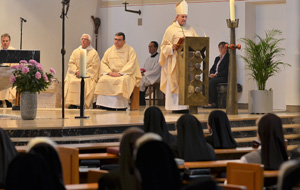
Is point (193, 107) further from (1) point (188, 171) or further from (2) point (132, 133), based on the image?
(2) point (132, 133)

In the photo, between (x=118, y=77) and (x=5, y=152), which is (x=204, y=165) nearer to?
(x=5, y=152)

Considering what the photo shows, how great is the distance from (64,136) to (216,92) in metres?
5.71

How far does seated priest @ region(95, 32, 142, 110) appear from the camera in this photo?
41.1ft

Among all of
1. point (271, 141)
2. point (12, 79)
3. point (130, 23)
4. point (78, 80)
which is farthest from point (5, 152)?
point (130, 23)

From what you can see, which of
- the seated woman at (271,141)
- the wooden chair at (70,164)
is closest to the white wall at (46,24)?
the wooden chair at (70,164)

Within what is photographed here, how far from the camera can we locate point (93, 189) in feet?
15.0

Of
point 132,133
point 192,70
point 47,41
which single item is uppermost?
point 47,41

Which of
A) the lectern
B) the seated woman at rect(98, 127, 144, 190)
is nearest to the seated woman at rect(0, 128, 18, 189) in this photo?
the seated woman at rect(98, 127, 144, 190)

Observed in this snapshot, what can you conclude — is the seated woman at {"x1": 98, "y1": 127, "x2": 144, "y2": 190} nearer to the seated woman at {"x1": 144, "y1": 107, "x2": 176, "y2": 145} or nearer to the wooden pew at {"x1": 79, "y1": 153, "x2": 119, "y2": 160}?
the wooden pew at {"x1": 79, "y1": 153, "x2": 119, "y2": 160}

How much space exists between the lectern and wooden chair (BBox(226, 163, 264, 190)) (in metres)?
5.78

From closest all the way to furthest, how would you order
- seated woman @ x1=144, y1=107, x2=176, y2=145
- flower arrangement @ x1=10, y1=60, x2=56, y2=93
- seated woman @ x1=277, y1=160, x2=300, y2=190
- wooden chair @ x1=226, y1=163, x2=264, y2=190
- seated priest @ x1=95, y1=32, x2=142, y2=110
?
seated woman @ x1=277, y1=160, x2=300, y2=190 < wooden chair @ x1=226, y1=163, x2=264, y2=190 < seated woman @ x1=144, y1=107, x2=176, y2=145 < flower arrangement @ x1=10, y1=60, x2=56, y2=93 < seated priest @ x1=95, y1=32, x2=142, y2=110

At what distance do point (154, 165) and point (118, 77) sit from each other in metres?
8.94

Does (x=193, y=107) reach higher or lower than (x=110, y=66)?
lower

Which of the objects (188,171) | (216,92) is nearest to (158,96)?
(216,92)
